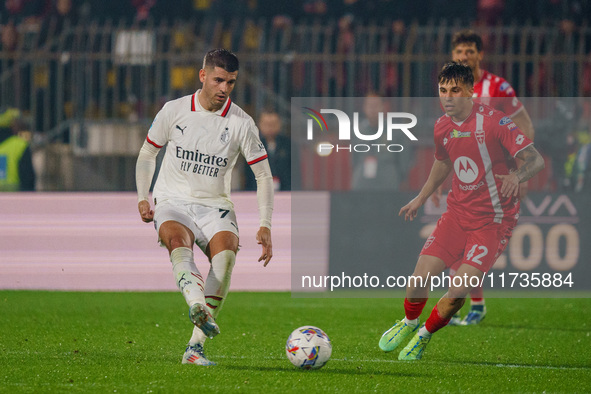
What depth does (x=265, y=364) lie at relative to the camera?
20.7 feet

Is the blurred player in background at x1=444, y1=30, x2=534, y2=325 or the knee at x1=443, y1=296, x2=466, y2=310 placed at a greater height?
the blurred player in background at x1=444, y1=30, x2=534, y2=325

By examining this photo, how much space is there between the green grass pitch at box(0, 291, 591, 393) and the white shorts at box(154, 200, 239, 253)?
86 cm

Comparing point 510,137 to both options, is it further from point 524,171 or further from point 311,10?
point 311,10

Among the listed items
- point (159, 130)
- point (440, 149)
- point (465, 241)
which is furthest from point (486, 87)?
point (159, 130)

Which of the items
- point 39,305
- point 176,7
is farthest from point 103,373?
point 176,7

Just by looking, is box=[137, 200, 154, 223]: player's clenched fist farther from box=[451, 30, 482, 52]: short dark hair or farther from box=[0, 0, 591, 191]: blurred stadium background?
box=[0, 0, 591, 191]: blurred stadium background

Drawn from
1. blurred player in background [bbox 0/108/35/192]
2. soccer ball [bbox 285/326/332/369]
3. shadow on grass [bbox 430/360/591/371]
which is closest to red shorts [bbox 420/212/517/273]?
shadow on grass [bbox 430/360/591/371]

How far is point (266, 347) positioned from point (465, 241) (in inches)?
67.3

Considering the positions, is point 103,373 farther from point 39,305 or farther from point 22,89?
point 22,89

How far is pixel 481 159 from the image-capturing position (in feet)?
22.4

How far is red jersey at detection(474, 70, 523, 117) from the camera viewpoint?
26.7 ft

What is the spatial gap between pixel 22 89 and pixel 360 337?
7555 mm

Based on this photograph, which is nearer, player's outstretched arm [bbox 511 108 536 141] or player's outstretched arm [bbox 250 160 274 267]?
player's outstretched arm [bbox 250 160 274 267]

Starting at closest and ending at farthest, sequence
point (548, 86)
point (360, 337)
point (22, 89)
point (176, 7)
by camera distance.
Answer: point (360, 337) < point (548, 86) < point (22, 89) < point (176, 7)
